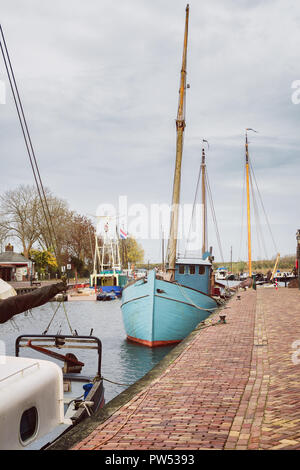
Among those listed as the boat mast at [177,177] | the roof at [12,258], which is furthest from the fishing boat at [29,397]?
the roof at [12,258]

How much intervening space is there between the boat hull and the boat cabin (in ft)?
14.3

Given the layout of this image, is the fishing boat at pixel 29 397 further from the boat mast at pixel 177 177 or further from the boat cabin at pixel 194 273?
the boat cabin at pixel 194 273

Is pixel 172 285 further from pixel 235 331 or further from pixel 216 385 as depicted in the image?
pixel 216 385

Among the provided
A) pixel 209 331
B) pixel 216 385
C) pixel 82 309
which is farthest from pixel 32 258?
pixel 216 385

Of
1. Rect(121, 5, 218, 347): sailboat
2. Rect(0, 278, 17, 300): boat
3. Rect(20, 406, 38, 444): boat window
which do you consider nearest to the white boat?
Rect(20, 406, 38, 444): boat window

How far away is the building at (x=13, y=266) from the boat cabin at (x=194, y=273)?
4006cm

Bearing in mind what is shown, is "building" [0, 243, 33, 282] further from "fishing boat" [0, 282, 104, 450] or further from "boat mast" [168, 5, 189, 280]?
"fishing boat" [0, 282, 104, 450]

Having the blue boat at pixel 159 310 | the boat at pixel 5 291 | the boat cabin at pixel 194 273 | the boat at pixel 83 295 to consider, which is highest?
the boat at pixel 5 291

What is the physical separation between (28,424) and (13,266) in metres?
59.1

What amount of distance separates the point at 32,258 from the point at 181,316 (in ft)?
174

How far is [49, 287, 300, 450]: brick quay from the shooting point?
4.81 meters

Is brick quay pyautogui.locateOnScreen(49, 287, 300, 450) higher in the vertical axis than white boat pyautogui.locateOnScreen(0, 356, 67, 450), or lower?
lower

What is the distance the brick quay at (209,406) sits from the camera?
481cm

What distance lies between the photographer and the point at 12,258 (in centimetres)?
6044
